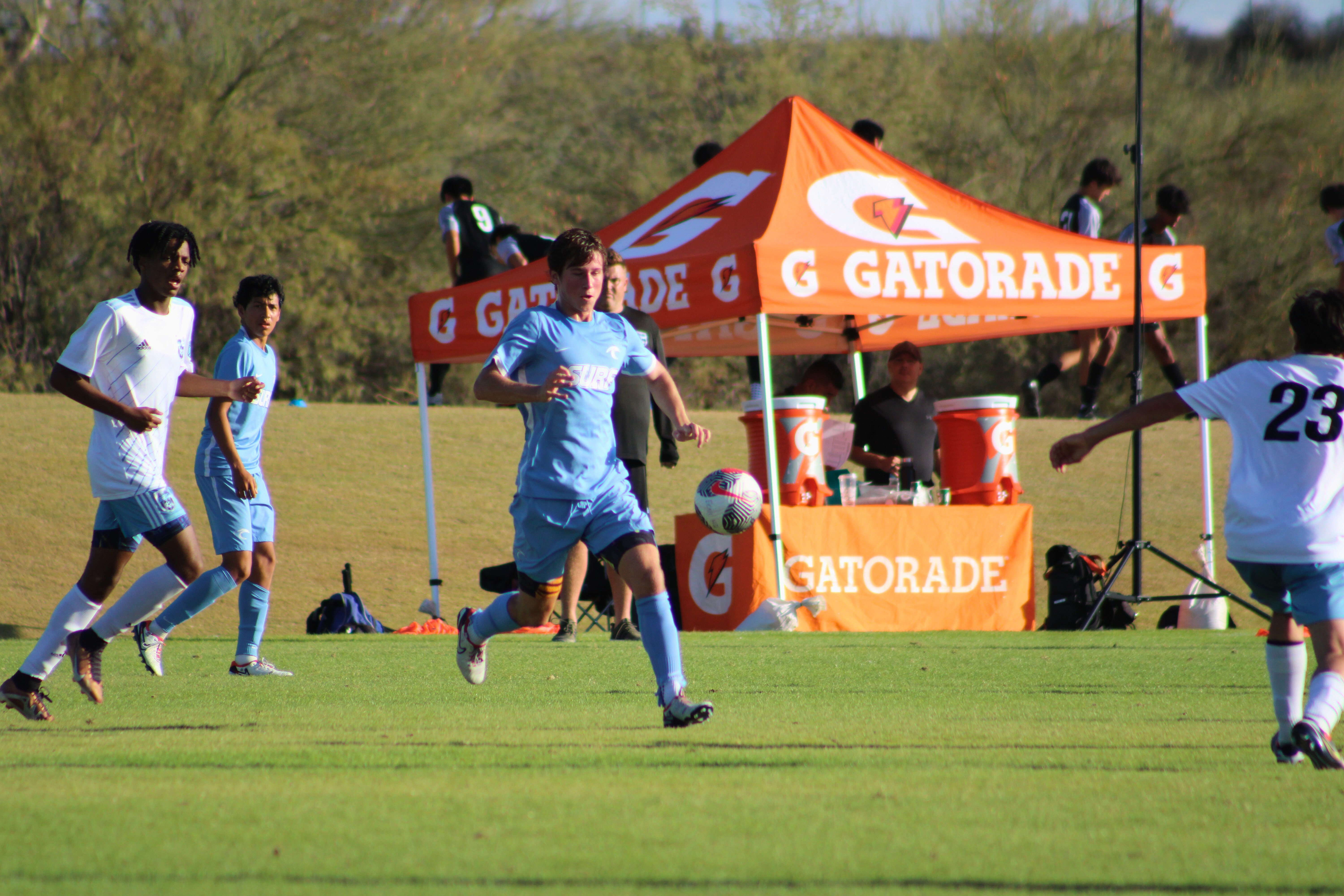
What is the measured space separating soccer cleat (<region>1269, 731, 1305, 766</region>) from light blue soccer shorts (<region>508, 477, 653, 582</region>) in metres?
2.18

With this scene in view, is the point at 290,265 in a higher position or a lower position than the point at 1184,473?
higher

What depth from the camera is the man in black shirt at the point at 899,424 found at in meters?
11.3

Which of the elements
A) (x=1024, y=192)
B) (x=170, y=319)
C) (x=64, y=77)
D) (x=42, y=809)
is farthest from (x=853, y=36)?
(x=42, y=809)

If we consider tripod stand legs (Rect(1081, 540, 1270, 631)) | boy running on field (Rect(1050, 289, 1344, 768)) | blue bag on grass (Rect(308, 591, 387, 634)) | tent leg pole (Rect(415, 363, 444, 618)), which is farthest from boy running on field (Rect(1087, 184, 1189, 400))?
boy running on field (Rect(1050, 289, 1344, 768))

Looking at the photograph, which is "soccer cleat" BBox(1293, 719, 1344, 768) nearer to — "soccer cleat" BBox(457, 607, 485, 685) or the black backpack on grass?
"soccer cleat" BBox(457, 607, 485, 685)

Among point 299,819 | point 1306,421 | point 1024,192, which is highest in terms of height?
point 1024,192

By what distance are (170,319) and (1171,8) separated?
2927 cm

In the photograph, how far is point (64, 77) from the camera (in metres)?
25.3

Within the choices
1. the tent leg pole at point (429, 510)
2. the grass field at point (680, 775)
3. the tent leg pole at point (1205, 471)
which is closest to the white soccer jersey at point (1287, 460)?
the grass field at point (680, 775)

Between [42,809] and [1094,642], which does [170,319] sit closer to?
[42,809]

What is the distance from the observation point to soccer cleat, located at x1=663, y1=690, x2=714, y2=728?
4824 millimetres

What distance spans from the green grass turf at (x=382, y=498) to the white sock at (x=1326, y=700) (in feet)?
31.7

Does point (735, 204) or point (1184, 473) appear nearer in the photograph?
point (735, 204)

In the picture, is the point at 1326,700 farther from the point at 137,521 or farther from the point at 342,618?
the point at 342,618
